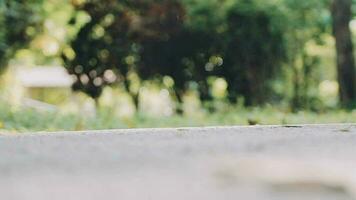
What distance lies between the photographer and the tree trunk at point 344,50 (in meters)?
14.5

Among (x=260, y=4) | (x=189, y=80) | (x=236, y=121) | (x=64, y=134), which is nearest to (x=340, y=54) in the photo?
(x=260, y=4)

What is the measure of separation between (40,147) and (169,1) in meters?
10.4

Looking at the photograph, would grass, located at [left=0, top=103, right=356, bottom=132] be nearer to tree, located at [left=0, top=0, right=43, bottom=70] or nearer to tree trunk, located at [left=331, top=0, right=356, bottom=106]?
tree, located at [left=0, top=0, right=43, bottom=70]

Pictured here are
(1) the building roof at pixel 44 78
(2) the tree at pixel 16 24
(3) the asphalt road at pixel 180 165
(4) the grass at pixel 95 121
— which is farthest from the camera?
(1) the building roof at pixel 44 78

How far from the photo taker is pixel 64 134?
567cm

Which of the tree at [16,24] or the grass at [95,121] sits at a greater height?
the tree at [16,24]

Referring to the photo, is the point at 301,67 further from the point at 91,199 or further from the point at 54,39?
the point at 91,199

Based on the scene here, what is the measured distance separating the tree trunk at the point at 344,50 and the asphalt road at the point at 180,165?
30.2 feet

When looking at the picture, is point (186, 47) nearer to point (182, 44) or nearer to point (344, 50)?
point (182, 44)

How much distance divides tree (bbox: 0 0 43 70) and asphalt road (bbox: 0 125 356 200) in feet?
23.6

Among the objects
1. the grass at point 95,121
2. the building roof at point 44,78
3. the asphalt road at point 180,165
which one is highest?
the asphalt road at point 180,165

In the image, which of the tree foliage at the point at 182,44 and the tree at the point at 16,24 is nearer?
the tree at the point at 16,24

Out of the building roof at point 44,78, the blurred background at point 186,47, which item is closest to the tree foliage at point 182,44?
the blurred background at point 186,47

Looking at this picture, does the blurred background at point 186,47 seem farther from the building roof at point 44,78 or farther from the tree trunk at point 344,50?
the building roof at point 44,78
